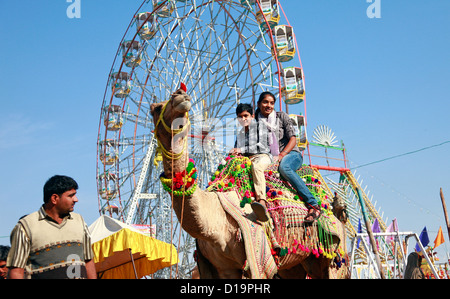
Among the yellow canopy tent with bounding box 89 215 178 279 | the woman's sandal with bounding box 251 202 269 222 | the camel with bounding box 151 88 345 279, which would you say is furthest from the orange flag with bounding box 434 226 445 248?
the woman's sandal with bounding box 251 202 269 222

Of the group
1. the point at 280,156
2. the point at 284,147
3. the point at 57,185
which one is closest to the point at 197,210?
the point at 57,185

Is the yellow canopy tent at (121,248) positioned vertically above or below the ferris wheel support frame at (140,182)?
below

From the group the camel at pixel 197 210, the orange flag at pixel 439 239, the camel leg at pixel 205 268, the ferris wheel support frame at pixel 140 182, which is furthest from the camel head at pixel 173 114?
the ferris wheel support frame at pixel 140 182

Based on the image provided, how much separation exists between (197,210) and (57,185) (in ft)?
5.29

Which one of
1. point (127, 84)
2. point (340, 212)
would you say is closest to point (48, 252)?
point (340, 212)

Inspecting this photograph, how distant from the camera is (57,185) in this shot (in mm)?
3098

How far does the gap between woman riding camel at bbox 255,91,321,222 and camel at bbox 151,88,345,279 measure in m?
0.60

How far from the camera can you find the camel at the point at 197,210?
157 inches

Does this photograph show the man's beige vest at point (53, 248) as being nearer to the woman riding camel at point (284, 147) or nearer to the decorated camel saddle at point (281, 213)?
the decorated camel saddle at point (281, 213)

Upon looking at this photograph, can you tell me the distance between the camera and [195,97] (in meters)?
17.8

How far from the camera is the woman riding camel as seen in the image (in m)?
5.79

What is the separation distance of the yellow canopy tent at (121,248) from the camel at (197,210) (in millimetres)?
2756

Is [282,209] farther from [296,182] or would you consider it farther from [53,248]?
[53,248]
